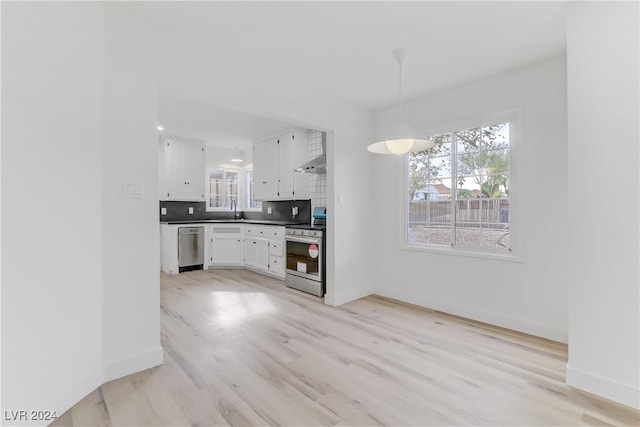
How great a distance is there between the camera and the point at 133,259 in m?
2.13

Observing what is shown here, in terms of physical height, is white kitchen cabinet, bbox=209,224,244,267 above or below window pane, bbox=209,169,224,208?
below

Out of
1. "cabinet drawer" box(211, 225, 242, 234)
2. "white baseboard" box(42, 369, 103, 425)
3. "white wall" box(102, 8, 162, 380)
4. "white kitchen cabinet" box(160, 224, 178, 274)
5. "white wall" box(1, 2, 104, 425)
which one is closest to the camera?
"white wall" box(1, 2, 104, 425)

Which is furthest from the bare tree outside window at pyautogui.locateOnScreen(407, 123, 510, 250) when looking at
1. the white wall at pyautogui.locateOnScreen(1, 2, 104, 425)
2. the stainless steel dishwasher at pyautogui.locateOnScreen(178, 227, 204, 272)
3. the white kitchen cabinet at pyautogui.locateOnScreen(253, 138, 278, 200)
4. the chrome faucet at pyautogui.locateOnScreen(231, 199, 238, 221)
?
the chrome faucet at pyautogui.locateOnScreen(231, 199, 238, 221)

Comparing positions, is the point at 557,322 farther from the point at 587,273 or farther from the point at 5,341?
the point at 5,341

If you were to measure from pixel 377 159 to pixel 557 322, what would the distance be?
103 inches

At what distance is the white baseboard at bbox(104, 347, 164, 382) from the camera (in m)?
2.02

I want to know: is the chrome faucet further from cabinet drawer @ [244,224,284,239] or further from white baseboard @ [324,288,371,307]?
white baseboard @ [324,288,371,307]

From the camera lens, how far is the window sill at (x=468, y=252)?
9.77ft

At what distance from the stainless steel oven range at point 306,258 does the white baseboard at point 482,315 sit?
2.96ft

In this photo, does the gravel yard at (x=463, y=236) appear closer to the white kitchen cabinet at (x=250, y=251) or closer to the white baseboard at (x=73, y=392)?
the white kitchen cabinet at (x=250, y=251)

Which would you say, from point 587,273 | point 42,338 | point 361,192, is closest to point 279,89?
point 361,192

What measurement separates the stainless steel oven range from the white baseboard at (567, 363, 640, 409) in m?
2.63

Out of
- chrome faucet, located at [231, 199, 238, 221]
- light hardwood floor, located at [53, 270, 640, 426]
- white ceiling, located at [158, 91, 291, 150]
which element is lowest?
light hardwood floor, located at [53, 270, 640, 426]

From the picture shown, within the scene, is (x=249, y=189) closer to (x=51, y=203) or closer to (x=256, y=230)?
(x=256, y=230)
